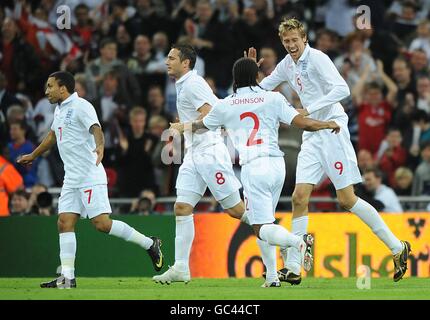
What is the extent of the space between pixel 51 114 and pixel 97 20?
95.1 inches

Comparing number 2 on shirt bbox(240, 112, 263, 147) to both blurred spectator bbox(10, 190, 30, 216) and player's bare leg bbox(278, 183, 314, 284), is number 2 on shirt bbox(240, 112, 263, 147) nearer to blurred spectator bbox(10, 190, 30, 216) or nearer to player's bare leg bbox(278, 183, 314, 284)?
player's bare leg bbox(278, 183, 314, 284)

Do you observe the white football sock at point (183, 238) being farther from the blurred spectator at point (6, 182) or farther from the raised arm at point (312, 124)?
the blurred spectator at point (6, 182)

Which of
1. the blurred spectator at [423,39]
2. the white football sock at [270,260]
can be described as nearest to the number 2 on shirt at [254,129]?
the white football sock at [270,260]

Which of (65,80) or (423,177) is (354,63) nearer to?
(423,177)

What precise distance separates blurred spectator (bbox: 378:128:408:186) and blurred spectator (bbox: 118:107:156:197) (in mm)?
3665

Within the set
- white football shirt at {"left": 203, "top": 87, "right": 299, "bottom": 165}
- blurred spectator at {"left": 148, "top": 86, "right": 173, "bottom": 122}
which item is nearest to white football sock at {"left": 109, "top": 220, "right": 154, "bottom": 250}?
white football shirt at {"left": 203, "top": 87, "right": 299, "bottom": 165}

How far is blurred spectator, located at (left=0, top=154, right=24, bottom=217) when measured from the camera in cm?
1822

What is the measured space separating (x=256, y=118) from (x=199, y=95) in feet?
4.95

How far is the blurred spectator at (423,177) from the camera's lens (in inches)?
760

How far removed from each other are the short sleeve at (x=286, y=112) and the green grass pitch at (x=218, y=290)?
175cm

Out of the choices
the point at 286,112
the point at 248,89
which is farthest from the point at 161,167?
the point at 286,112

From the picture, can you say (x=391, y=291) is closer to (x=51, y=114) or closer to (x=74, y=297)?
(x=74, y=297)

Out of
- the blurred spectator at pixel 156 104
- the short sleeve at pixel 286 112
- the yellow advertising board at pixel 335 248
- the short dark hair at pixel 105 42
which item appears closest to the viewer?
the short sleeve at pixel 286 112

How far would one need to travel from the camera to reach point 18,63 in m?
21.4
